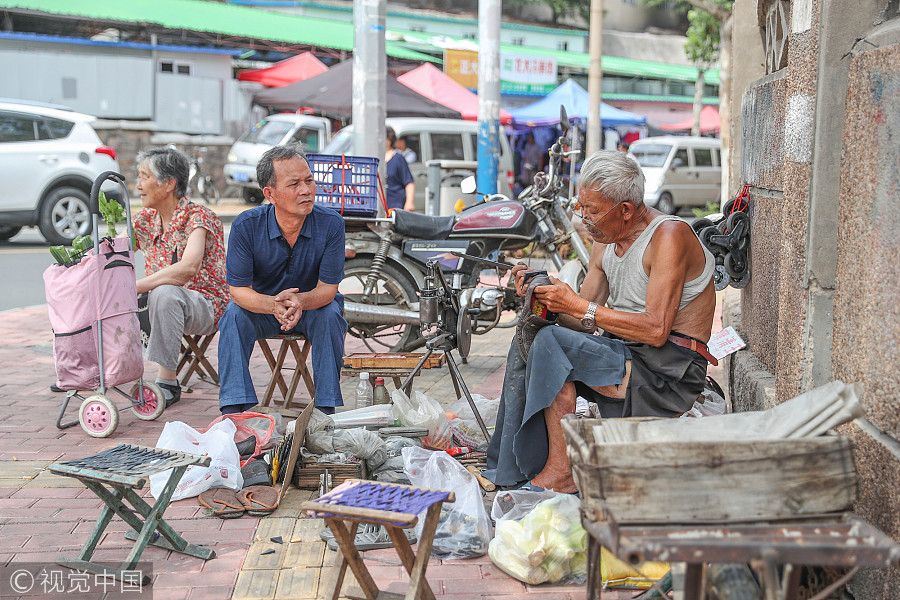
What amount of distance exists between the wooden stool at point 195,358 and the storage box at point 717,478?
3.52 meters

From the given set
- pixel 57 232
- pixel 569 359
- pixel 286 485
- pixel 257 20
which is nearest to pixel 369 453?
pixel 286 485

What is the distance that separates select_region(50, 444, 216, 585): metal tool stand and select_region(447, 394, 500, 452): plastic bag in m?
1.49

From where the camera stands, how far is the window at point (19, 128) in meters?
11.2

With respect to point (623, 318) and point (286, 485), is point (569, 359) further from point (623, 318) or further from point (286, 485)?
point (286, 485)

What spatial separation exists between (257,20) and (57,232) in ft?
39.5

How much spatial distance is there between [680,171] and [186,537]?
18753 millimetres

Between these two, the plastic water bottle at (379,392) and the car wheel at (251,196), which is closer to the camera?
the plastic water bottle at (379,392)

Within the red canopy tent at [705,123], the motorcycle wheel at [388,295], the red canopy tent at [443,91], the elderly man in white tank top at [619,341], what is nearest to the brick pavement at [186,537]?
the elderly man in white tank top at [619,341]

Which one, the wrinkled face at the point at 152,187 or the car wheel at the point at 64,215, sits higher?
the wrinkled face at the point at 152,187

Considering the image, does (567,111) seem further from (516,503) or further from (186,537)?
(186,537)

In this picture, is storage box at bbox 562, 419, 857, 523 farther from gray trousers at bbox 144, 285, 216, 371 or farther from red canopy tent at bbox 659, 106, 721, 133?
red canopy tent at bbox 659, 106, 721, 133

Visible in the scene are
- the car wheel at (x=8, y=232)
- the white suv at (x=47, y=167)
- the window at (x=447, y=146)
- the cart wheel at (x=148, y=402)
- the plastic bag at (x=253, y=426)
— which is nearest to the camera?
the plastic bag at (x=253, y=426)

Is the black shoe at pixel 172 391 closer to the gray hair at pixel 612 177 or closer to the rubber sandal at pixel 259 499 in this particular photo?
the rubber sandal at pixel 259 499

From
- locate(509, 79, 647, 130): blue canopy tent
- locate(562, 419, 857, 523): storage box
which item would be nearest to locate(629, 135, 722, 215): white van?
locate(509, 79, 647, 130): blue canopy tent
